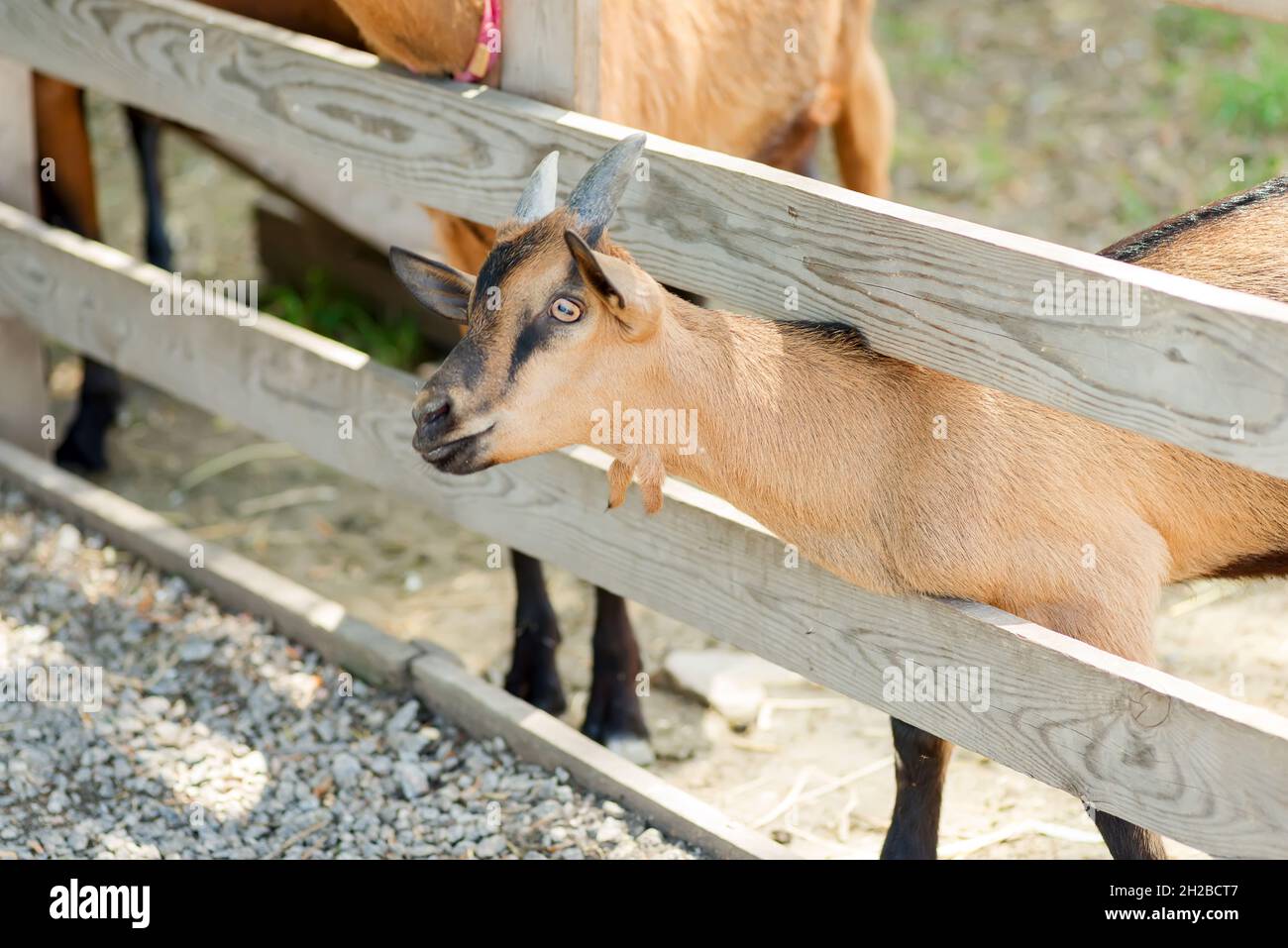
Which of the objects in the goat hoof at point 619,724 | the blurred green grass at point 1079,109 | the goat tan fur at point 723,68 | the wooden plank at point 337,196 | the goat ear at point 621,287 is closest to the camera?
the goat ear at point 621,287

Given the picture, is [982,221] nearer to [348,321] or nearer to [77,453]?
[348,321]

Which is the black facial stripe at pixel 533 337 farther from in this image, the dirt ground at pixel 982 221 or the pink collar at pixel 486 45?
the dirt ground at pixel 982 221

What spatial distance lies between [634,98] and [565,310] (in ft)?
4.67

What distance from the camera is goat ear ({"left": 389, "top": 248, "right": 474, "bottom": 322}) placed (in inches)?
100

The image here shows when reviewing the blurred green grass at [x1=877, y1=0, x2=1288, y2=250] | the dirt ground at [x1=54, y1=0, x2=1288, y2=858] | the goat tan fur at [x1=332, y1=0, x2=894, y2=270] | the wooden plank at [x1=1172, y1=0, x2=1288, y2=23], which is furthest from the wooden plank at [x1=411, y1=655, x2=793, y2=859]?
the blurred green grass at [x1=877, y1=0, x2=1288, y2=250]

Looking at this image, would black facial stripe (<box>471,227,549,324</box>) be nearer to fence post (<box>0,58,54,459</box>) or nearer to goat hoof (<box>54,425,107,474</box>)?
fence post (<box>0,58,54,459</box>)

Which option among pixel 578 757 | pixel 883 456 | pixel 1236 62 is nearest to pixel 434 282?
pixel 883 456

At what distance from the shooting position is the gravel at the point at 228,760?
310cm

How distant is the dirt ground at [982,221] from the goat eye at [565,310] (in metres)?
1.44

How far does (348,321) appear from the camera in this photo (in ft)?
19.0

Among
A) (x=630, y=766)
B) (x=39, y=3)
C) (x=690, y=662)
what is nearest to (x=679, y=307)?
(x=630, y=766)

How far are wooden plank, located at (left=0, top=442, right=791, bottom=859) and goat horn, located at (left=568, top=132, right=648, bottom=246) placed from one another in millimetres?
1267

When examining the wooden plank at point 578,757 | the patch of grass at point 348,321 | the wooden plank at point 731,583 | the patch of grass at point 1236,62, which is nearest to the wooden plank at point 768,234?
→ the wooden plank at point 731,583
